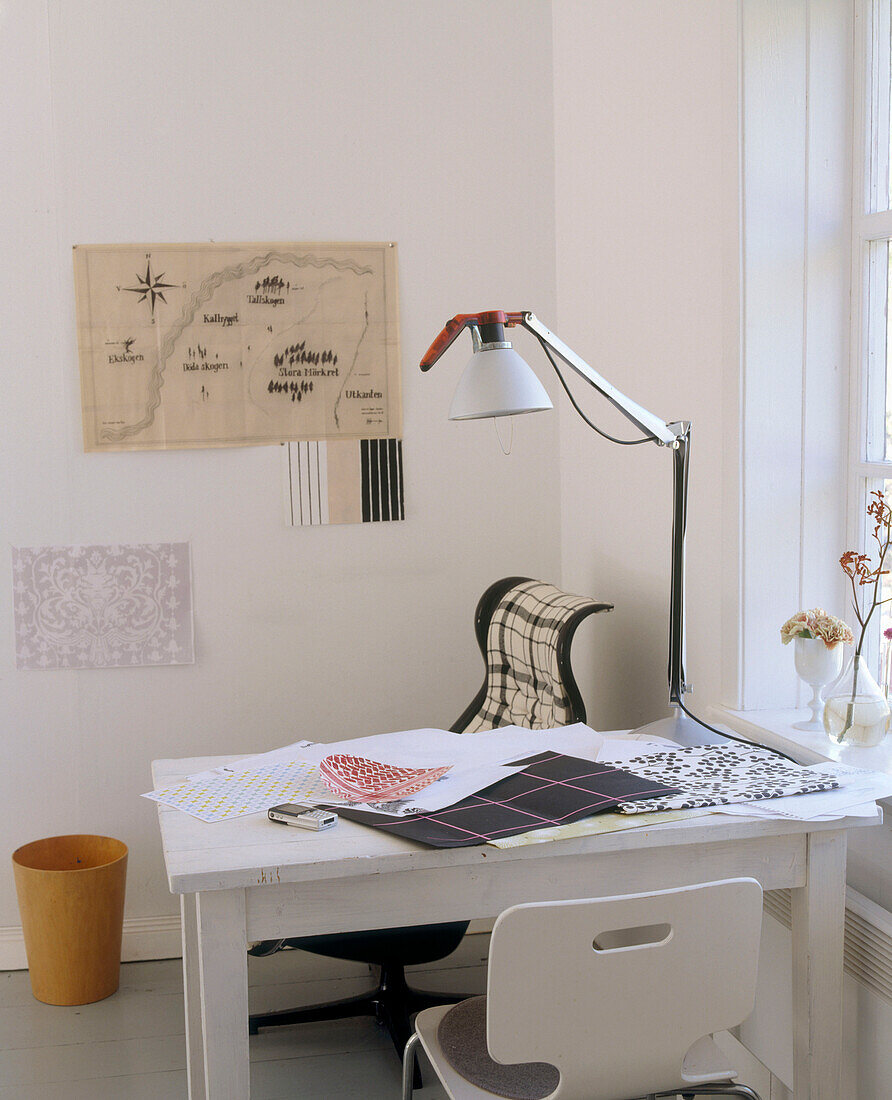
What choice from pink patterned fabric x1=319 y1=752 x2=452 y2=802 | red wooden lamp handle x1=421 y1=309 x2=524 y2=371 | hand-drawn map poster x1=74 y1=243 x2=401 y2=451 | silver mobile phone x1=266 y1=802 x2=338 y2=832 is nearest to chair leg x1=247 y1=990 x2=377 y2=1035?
pink patterned fabric x1=319 y1=752 x2=452 y2=802

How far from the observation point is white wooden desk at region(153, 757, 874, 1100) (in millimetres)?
1295

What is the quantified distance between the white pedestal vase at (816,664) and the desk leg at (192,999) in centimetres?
108

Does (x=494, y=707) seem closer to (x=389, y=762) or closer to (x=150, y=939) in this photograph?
(x=389, y=762)

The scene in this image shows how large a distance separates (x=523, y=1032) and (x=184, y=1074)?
4.39 ft

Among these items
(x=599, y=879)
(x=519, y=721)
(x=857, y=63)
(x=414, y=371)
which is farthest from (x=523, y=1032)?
(x=414, y=371)

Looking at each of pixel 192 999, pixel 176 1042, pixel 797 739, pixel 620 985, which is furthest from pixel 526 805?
pixel 176 1042

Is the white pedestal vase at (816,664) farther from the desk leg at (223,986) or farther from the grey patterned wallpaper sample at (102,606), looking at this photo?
the grey patterned wallpaper sample at (102,606)

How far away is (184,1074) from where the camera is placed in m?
2.25

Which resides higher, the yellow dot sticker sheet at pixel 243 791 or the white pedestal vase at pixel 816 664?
the white pedestal vase at pixel 816 664

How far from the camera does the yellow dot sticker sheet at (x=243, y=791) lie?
1481 millimetres

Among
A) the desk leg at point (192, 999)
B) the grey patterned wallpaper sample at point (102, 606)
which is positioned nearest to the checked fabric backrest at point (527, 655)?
the grey patterned wallpaper sample at point (102, 606)

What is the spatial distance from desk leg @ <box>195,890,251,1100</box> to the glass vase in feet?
3.28

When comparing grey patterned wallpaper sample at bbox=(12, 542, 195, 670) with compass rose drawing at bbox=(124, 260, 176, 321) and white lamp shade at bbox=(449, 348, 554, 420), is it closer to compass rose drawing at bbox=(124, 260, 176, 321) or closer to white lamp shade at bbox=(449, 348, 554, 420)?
compass rose drawing at bbox=(124, 260, 176, 321)

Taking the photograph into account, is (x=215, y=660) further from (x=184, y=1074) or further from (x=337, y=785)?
(x=337, y=785)
